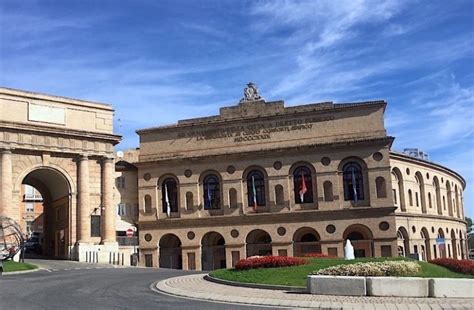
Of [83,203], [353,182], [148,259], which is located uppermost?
[353,182]

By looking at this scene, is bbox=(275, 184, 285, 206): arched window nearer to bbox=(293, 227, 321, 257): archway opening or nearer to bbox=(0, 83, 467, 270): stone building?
bbox=(0, 83, 467, 270): stone building

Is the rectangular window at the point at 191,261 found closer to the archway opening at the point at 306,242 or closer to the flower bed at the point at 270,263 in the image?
the archway opening at the point at 306,242

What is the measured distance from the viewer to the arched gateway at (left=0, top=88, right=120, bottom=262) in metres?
47.5

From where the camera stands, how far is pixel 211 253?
181ft

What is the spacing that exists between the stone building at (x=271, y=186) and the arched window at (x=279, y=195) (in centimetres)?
9

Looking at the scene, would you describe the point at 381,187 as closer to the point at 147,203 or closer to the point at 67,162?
the point at 147,203

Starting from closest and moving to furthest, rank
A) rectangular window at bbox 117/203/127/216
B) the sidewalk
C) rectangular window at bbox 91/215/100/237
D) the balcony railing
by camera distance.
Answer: the sidewalk < rectangular window at bbox 91/215/100/237 < the balcony railing < rectangular window at bbox 117/203/127/216

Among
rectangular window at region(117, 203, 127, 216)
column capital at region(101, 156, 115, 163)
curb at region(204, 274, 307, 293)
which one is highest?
column capital at region(101, 156, 115, 163)

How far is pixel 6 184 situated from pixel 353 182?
29049 millimetres

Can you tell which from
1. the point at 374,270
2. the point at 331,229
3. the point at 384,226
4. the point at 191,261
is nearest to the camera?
the point at 374,270

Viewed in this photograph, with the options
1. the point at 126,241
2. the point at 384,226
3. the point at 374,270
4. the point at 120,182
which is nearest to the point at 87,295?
the point at 374,270

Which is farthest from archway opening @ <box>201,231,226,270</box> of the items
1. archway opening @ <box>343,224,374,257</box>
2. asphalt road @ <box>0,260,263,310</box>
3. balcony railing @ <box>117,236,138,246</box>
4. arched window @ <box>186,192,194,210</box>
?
asphalt road @ <box>0,260,263,310</box>

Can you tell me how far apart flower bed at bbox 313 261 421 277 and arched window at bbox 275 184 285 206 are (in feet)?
99.6

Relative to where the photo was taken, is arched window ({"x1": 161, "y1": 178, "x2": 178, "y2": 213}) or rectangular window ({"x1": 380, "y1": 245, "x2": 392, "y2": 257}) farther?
arched window ({"x1": 161, "y1": 178, "x2": 178, "y2": 213})
